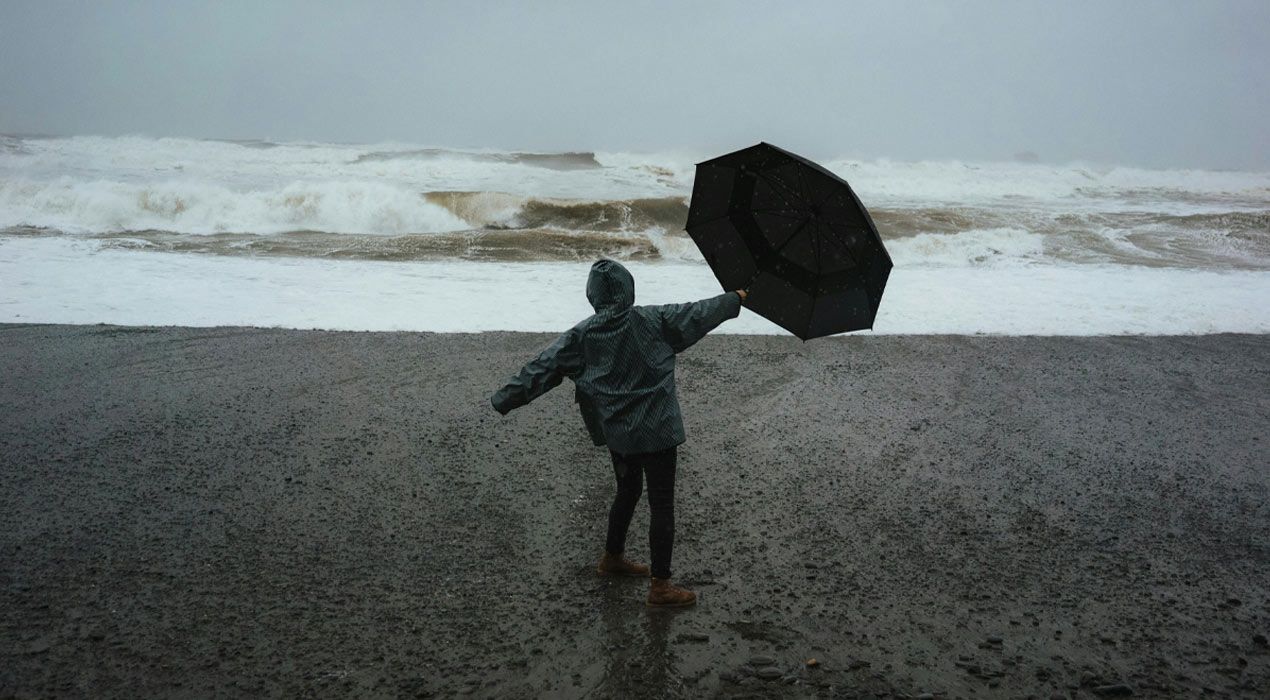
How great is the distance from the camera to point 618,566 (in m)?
3.82

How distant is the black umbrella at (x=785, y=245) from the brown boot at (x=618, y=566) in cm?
126

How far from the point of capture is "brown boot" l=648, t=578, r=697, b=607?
354cm

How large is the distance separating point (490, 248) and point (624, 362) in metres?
11.3

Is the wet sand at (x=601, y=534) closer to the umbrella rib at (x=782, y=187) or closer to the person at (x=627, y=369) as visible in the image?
the person at (x=627, y=369)

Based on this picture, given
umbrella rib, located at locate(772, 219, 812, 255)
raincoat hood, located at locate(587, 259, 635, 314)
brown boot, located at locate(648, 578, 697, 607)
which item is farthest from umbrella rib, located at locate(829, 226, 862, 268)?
brown boot, located at locate(648, 578, 697, 607)

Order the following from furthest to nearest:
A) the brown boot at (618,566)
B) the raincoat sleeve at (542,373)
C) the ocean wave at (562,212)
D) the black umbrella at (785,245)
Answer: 1. the ocean wave at (562,212)
2. the brown boot at (618,566)
3. the black umbrella at (785,245)
4. the raincoat sleeve at (542,373)

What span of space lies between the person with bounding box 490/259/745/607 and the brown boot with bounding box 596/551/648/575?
407 mm

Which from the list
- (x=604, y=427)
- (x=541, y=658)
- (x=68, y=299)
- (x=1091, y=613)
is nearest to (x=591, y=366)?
(x=604, y=427)

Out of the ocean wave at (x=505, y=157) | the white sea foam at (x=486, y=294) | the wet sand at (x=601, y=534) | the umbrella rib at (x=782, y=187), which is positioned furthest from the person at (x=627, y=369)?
the ocean wave at (x=505, y=157)

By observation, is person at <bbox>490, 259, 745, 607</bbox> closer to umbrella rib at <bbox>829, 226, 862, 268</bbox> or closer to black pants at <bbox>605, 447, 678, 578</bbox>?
black pants at <bbox>605, 447, 678, 578</bbox>

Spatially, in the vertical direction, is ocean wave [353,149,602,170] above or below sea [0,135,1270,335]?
above

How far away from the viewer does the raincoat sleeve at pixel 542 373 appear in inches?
132

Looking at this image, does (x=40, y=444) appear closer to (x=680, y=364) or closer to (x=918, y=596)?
(x=680, y=364)

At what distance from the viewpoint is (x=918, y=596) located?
Answer: 148 inches
